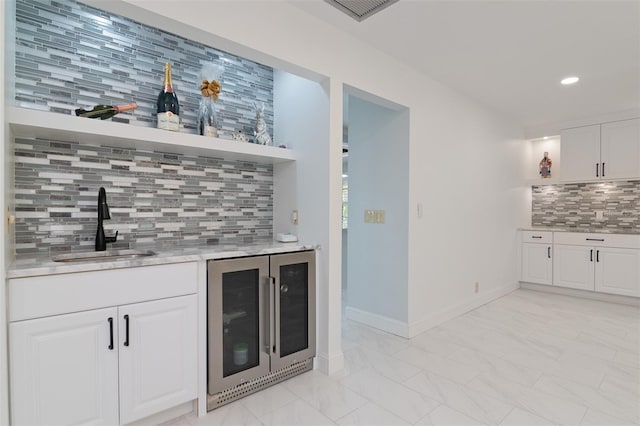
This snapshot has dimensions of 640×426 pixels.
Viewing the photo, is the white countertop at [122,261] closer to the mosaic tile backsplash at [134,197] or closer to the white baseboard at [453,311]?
the mosaic tile backsplash at [134,197]

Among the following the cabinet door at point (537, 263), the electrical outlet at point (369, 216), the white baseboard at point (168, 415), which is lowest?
the white baseboard at point (168, 415)

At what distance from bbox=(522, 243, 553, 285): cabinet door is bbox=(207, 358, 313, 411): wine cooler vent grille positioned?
13.2 feet

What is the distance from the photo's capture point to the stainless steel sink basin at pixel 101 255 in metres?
1.84

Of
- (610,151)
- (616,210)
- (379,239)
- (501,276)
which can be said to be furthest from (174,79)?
(616,210)

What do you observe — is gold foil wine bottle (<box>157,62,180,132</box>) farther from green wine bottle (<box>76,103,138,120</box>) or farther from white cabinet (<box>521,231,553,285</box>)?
white cabinet (<box>521,231,553,285</box>)

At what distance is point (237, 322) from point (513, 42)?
2.89 meters

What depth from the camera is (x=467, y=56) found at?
283 cm

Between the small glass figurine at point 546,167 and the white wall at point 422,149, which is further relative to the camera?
the small glass figurine at point 546,167

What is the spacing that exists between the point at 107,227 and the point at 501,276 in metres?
4.61

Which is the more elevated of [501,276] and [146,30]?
[146,30]

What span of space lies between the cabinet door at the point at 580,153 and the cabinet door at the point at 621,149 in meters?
0.08

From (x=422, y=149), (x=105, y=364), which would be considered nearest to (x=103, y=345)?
(x=105, y=364)

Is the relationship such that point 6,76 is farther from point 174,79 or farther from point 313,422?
point 313,422


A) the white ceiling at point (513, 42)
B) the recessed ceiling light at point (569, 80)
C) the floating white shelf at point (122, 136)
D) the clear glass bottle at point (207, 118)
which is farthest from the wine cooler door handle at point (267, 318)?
the recessed ceiling light at point (569, 80)
